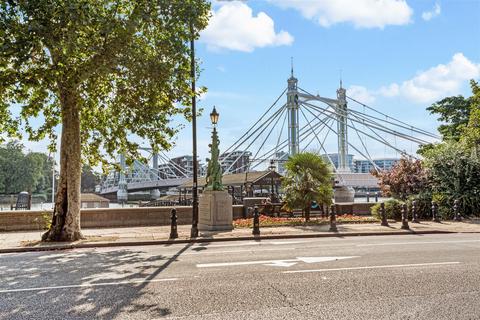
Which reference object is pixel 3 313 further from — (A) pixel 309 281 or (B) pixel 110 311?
(A) pixel 309 281

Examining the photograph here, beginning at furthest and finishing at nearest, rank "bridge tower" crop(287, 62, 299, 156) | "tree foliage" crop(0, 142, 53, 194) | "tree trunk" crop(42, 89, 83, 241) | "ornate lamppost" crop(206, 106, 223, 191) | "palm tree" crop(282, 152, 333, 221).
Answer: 1. "tree foliage" crop(0, 142, 53, 194)
2. "bridge tower" crop(287, 62, 299, 156)
3. "palm tree" crop(282, 152, 333, 221)
4. "ornate lamppost" crop(206, 106, 223, 191)
5. "tree trunk" crop(42, 89, 83, 241)

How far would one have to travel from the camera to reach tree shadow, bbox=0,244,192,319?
6070 mm

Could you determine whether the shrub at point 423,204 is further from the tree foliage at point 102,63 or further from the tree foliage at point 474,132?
the tree foliage at point 102,63

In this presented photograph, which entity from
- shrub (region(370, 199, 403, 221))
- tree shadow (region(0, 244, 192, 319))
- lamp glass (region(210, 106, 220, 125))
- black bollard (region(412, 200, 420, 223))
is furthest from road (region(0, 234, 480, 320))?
shrub (region(370, 199, 403, 221))

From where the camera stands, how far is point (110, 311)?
6.03m

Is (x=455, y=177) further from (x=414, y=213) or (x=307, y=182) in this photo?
(x=307, y=182)

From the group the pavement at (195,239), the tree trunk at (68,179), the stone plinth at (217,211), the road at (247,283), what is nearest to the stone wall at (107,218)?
the pavement at (195,239)

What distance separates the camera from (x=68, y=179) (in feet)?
48.2

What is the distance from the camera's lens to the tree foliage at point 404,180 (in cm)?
2248

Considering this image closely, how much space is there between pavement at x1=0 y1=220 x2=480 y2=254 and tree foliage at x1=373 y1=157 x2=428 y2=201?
3301mm

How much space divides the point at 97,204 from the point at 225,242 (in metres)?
30.6

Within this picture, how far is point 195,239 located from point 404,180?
1279 centimetres

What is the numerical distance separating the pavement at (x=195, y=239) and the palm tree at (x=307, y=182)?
199 centimetres

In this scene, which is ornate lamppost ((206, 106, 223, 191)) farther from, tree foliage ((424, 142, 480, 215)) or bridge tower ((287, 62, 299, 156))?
bridge tower ((287, 62, 299, 156))
